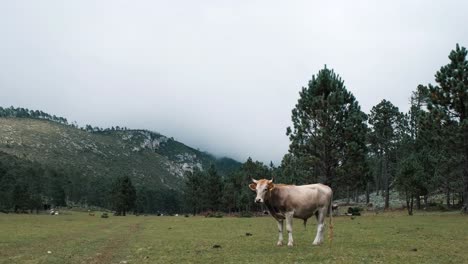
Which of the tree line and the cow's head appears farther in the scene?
the tree line

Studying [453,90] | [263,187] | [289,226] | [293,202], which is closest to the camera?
[289,226]

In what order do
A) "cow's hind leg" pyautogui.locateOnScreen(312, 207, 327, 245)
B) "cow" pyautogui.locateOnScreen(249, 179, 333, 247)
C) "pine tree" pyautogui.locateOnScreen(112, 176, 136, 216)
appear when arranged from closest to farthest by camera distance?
"cow" pyautogui.locateOnScreen(249, 179, 333, 247), "cow's hind leg" pyautogui.locateOnScreen(312, 207, 327, 245), "pine tree" pyautogui.locateOnScreen(112, 176, 136, 216)

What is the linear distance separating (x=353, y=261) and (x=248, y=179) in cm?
13298

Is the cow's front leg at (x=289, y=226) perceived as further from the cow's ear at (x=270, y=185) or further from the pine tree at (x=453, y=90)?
the pine tree at (x=453, y=90)

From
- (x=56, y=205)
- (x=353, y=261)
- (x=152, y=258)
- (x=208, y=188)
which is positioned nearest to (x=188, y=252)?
(x=152, y=258)

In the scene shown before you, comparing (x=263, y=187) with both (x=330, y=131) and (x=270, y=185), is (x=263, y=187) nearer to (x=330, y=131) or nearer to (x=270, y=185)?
(x=270, y=185)

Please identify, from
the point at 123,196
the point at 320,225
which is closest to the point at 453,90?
the point at 320,225

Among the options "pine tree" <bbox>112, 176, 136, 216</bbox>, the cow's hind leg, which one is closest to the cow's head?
the cow's hind leg

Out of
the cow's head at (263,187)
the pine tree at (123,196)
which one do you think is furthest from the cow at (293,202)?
the pine tree at (123,196)

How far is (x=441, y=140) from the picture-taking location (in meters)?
49.0

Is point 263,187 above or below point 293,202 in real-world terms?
above

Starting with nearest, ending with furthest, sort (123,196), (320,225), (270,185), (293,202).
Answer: (270,185) < (293,202) < (320,225) < (123,196)

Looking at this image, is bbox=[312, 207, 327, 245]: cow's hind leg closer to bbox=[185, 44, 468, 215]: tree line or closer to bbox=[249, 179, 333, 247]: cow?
bbox=[249, 179, 333, 247]: cow

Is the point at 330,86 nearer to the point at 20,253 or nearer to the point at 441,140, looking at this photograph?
the point at 441,140
